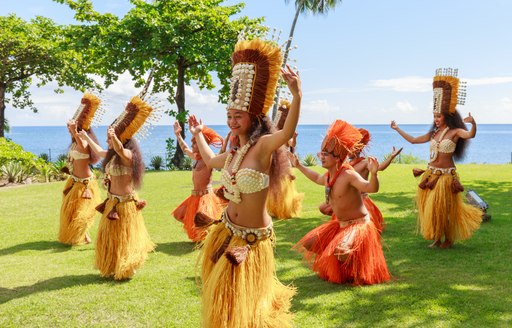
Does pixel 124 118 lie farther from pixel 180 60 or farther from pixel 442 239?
pixel 180 60

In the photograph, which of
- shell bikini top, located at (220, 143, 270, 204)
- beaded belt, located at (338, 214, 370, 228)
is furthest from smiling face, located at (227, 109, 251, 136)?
beaded belt, located at (338, 214, 370, 228)

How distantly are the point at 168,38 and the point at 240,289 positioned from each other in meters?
16.2

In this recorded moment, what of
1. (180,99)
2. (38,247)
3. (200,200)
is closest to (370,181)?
(200,200)

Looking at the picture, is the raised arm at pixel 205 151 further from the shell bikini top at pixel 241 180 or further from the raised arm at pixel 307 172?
the raised arm at pixel 307 172

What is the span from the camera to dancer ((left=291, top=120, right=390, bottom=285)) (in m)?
4.42

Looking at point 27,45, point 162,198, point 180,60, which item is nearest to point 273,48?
point 162,198

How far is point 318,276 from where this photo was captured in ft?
15.9

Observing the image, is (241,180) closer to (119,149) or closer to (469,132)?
(119,149)

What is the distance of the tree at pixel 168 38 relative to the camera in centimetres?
1788

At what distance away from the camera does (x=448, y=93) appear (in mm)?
5988

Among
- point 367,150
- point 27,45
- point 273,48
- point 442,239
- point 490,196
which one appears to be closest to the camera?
point 273,48

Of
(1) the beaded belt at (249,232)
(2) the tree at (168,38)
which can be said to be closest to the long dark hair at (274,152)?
(1) the beaded belt at (249,232)

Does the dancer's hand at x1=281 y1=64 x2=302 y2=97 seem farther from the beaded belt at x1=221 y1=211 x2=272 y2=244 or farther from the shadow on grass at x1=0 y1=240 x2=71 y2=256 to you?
the shadow on grass at x1=0 y1=240 x2=71 y2=256

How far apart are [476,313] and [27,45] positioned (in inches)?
739
